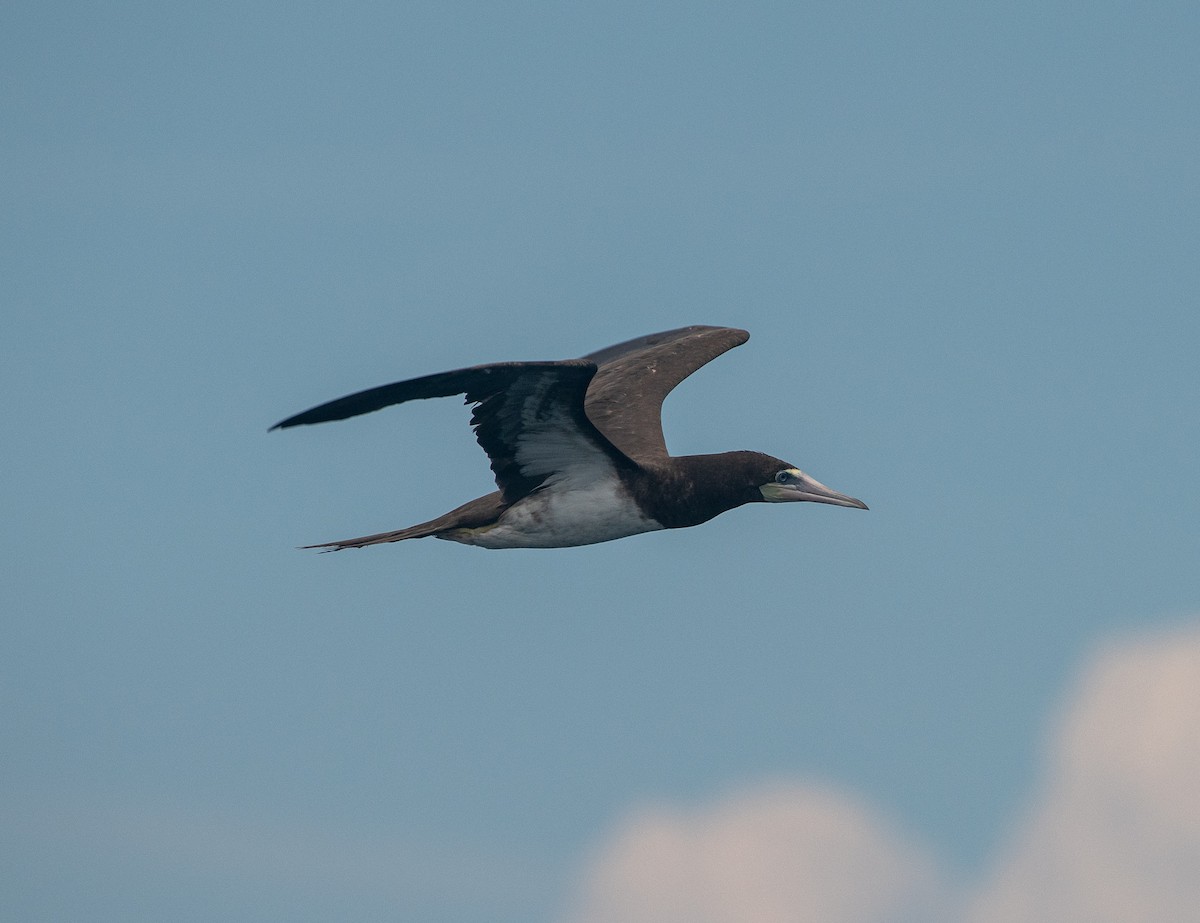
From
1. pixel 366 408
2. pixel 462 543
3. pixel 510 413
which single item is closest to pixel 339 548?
pixel 462 543

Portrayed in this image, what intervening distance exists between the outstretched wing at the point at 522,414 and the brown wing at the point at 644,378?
4.37 feet

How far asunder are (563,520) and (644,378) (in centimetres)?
372

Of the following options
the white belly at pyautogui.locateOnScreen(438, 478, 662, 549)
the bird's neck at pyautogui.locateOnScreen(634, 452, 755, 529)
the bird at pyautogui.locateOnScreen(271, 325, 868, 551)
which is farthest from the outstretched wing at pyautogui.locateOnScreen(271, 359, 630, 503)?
the bird's neck at pyautogui.locateOnScreen(634, 452, 755, 529)

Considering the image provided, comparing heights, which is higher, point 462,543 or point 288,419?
point 288,419

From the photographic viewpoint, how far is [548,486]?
15172mm

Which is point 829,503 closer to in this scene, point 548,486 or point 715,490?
point 715,490

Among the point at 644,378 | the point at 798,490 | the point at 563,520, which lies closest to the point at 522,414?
the point at 563,520

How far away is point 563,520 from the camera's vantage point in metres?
15.3

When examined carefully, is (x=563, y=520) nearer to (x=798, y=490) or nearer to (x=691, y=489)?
(x=691, y=489)

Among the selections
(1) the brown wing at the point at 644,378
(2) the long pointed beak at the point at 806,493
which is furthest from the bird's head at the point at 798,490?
(1) the brown wing at the point at 644,378

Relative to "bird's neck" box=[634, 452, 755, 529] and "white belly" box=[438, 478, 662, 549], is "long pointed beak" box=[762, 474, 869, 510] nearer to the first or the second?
"bird's neck" box=[634, 452, 755, 529]

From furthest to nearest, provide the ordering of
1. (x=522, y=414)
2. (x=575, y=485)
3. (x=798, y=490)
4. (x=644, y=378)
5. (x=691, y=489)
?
(x=644, y=378) < (x=798, y=490) < (x=691, y=489) < (x=575, y=485) < (x=522, y=414)

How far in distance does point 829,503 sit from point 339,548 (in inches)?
184

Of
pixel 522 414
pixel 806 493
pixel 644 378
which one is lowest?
pixel 806 493
